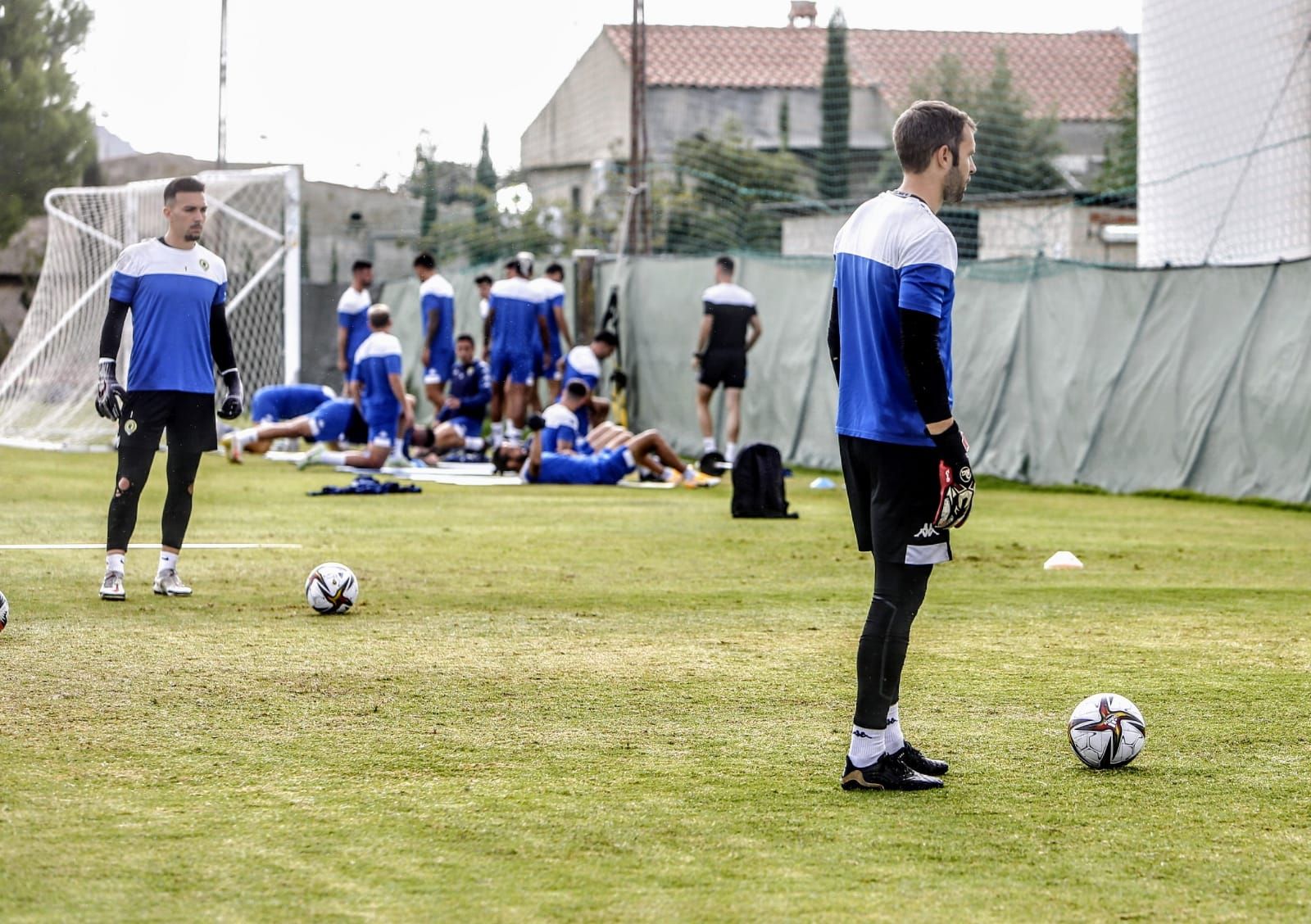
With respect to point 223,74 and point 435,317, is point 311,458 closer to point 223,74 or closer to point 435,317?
point 435,317

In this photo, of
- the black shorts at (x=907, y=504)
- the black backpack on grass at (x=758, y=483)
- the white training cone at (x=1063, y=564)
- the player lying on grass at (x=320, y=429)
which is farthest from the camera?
the player lying on grass at (x=320, y=429)

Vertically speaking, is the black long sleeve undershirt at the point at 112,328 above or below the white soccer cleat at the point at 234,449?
above

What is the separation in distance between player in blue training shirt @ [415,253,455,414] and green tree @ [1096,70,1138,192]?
16833 millimetres

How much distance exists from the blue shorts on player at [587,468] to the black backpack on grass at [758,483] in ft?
11.3

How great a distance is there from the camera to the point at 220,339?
381 inches

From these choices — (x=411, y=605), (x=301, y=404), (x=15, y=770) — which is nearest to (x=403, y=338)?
(x=301, y=404)

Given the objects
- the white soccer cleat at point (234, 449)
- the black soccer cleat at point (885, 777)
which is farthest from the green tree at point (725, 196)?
the black soccer cleat at point (885, 777)

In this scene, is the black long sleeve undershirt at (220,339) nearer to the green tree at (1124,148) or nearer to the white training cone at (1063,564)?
the white training cone at (1063,564)

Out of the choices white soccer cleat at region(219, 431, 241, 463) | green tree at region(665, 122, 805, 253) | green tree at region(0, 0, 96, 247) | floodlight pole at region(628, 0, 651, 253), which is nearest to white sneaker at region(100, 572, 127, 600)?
white soccer cleat at region(219, 431, 241, 463)

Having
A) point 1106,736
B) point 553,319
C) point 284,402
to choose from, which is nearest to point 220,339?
point 1106,736

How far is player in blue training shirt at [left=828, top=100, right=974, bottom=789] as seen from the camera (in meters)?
5.07

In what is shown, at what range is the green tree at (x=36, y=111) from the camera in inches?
1666

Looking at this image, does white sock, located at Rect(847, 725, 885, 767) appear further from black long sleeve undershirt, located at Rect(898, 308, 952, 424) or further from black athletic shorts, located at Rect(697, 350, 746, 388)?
black athletic shorts, located at Rect(697, 350, 746, 388)

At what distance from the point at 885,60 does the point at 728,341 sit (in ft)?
148
